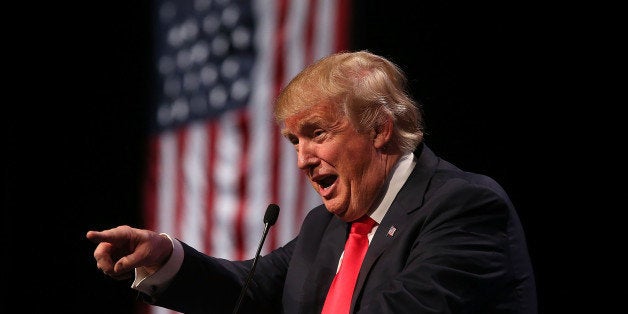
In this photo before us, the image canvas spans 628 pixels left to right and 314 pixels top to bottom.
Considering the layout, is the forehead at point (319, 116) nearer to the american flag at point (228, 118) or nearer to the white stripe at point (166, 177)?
the american flag at point (228, 118)

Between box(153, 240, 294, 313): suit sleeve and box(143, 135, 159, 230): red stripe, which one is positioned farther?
box(143, 135, 159, 230): red stripe

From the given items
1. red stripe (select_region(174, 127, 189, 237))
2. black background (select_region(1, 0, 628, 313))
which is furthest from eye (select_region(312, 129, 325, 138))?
red stripe (select_region(174, 127, 189, 237))

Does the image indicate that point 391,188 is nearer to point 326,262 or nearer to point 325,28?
point 326,262

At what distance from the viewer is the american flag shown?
3.21 m

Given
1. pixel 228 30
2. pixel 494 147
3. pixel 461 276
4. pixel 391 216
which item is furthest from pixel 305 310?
pixel 228 30

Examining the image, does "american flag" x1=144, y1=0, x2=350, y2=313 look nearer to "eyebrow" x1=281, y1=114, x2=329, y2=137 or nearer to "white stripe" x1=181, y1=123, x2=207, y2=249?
"white stripe" x1=181, y1=123, x2=207, y2=249

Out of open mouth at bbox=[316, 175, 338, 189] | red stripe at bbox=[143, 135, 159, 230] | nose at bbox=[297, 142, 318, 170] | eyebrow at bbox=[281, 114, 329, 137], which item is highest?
eyebrow at bbox=[281, 114, 329, 137]

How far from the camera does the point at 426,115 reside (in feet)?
9.86

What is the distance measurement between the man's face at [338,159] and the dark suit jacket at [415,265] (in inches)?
3.4

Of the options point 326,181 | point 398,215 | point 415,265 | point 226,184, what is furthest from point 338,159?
point 226,184

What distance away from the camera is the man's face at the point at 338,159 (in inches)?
79.1

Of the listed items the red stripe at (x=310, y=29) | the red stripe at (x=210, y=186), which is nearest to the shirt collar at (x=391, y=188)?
the red stripe at (x=310, y=29)

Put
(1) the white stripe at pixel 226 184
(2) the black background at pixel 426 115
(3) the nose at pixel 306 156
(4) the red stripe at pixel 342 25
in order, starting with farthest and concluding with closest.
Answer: (1) the white stripe at pixel 226 184, (4) the red stripe at pixel 342 25, (2) the black background at pixel 426 115, (3) the nose at pixel 306 156

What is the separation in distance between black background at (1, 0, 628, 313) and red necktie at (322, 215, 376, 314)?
92 cm
